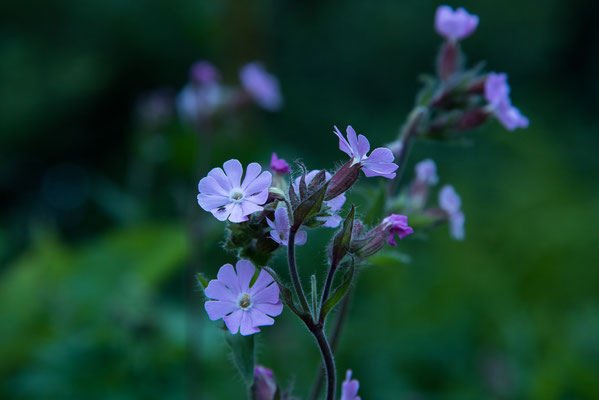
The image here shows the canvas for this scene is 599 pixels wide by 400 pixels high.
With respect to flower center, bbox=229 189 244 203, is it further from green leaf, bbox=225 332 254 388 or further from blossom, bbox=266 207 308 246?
green leaf, bbox=225 332 254 388

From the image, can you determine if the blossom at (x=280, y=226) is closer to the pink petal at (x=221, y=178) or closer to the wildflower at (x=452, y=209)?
the pink petal at (x=221, y=178)

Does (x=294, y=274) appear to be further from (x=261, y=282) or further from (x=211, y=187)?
(x=211, y=187)

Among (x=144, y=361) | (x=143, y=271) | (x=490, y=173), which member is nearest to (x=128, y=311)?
(x=144, y=361)

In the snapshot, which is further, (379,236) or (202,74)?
(202,74)

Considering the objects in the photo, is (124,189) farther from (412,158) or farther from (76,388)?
(76,388)

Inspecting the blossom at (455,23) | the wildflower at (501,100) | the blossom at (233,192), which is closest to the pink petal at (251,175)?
the blossom at (233,192)

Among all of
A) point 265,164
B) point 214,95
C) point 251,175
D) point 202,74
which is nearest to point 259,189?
point 251,175
